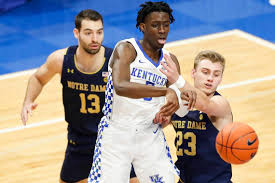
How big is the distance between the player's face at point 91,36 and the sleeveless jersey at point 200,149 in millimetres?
1332

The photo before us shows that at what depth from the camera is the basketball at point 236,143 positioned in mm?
5925

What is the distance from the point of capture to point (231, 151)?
5926 millimetres

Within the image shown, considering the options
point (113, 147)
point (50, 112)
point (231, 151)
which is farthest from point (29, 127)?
point (231, 151)

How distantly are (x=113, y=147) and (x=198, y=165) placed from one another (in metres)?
0.89

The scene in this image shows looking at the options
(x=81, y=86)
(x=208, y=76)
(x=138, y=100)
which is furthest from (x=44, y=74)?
(x=208, y=76)

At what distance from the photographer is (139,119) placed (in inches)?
241

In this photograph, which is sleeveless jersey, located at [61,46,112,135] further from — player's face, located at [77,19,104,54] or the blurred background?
the blurred background

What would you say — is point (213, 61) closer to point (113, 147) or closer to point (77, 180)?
point (113, 147)

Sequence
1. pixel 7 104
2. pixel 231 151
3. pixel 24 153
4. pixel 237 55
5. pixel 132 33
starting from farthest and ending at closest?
pixel 132 33, pixel 237 55, pixel 7 104, pixel 24 153, pixel 231 151

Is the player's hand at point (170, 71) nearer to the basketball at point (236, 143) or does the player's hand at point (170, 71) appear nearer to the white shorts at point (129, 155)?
the white shorts at point (129, 155)

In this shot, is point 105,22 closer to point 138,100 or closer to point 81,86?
point 81,86

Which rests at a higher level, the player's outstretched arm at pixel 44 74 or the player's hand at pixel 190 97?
the player's hand at pixel 190 97

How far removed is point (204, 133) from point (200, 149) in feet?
0.53

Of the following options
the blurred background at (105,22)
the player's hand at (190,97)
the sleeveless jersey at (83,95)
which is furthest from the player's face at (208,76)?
the blurred background at (105,22)
